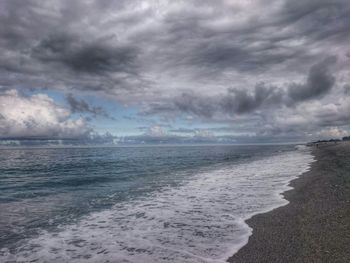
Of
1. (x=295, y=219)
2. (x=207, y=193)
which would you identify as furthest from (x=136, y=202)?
(x=295, y=219)

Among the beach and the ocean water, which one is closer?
the beach

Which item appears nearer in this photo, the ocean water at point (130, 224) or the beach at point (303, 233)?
the beach at point (303, 233)

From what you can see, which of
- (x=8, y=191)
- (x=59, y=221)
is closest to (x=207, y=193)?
(x=59, y=221)

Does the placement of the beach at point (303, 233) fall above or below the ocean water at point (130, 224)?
above

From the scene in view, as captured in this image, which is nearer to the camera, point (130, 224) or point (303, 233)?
point (303, 233)

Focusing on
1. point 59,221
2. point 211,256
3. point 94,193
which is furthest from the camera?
point 94,193

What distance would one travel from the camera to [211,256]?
9.78 metres

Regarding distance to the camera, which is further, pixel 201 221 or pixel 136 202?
pixel 136 202

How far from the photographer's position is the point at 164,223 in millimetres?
14711

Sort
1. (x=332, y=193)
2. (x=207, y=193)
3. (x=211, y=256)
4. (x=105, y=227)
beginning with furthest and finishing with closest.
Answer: (x=207, y=193) → (x=332, y=193) → (x=105, y=227) → (x=211, y=256)

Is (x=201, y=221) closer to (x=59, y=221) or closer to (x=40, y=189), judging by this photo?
(x=59, y=221)

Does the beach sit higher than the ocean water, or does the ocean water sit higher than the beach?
the beach

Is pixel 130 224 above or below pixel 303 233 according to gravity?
below

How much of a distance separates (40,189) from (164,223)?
20.4 metres
